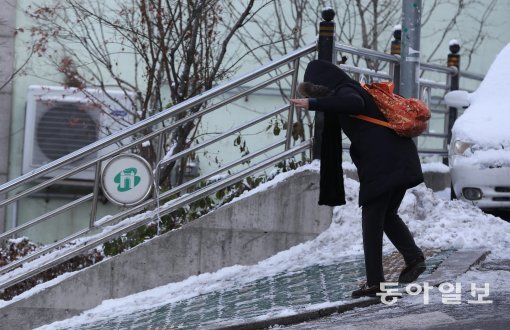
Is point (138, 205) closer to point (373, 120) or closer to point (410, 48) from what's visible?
point (410, 48)

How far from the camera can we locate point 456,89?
47.8ft

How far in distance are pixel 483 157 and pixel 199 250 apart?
296 centimetres

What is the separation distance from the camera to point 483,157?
11.4 meters

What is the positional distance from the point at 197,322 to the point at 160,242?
232 cm

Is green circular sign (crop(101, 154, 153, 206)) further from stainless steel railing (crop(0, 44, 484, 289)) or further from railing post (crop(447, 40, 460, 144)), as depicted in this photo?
railing post (crop(447, 40, 460, 144))

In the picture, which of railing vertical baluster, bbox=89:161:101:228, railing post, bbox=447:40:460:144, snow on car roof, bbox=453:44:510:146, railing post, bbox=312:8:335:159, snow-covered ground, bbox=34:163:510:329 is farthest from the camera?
railing post, bbox=447:40:460:144

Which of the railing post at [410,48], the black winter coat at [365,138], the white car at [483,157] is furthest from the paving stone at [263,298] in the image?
the railing post at [410,48]

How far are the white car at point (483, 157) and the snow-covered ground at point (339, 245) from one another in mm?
560

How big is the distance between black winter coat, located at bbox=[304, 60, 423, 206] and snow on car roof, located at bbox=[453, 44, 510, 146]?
12.2ft

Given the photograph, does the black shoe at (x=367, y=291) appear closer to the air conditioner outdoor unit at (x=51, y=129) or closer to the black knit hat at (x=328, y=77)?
the black knit hat at (x=328, y=77)

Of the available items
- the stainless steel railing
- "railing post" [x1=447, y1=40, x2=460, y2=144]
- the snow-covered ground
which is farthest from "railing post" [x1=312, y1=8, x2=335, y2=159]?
"railing post" [x1=447, y1=40, x2=460, y2=144]

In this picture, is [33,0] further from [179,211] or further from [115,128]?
[179,211]

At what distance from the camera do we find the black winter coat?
7.81 m

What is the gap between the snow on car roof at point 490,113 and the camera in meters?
11.6
